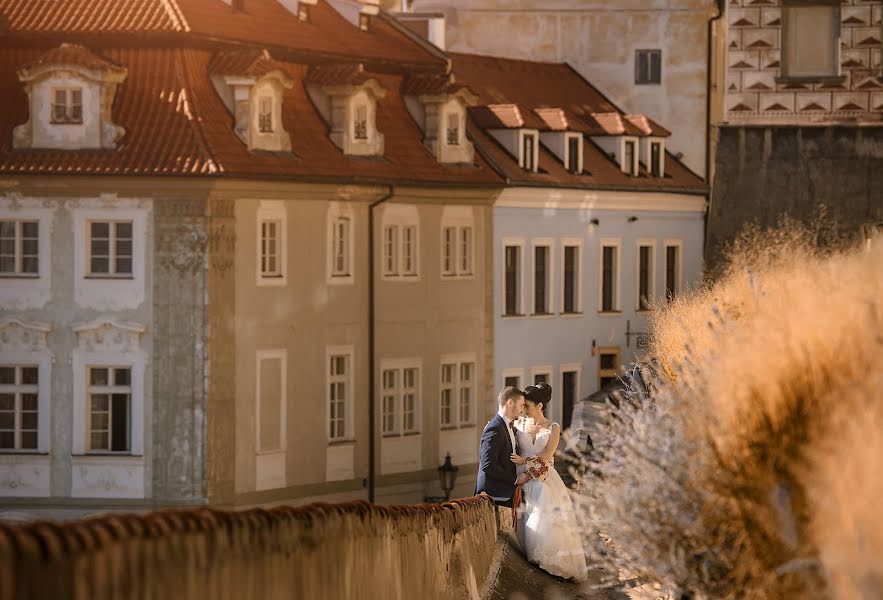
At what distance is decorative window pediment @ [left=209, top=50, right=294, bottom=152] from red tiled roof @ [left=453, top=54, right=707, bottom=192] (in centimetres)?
678

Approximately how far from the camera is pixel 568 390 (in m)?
43.4

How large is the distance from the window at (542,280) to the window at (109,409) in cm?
1073

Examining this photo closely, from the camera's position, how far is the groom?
15102 millimetres

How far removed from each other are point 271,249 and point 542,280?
9036mm

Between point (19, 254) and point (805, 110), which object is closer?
point (19, 254)


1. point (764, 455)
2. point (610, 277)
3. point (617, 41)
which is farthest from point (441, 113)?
point (764, 455)

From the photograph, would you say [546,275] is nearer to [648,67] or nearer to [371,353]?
[371,353]

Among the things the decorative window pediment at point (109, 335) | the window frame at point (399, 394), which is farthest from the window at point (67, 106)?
the window frame at point (399, 394)

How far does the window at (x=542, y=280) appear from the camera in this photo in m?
42.4

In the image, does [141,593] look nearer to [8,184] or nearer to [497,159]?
[8,184]

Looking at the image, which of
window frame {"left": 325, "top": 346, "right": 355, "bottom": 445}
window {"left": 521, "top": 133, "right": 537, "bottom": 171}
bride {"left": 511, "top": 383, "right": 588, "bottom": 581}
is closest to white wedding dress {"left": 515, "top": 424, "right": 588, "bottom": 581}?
bride {"left": 511, "top": 383, "right": 588, "bottom": 581}

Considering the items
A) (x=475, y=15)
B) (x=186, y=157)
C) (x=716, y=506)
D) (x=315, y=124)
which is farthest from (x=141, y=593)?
(x=475, y=15)

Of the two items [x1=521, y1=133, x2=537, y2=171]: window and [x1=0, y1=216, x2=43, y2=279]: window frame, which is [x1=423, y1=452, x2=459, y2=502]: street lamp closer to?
[x1=521, y1=133, x2=537, y2=171]: window

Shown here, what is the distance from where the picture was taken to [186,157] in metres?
33.2
